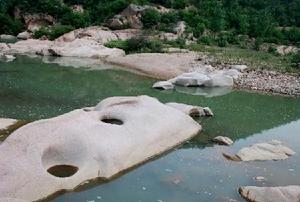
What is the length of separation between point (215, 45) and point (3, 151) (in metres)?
42.2

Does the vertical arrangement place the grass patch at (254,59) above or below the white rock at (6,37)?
above

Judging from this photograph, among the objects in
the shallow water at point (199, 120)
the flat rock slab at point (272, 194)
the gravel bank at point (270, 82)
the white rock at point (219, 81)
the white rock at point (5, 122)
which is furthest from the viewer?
the white rock at point (219, 81)

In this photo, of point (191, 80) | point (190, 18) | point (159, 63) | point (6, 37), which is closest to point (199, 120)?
point (191, 80)

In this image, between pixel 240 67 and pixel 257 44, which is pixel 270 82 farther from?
pixel 257 44

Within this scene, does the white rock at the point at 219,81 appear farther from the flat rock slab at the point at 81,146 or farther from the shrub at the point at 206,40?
the shrub at the point at 206,40

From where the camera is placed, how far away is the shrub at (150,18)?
5956 cm

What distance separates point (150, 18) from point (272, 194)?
47180mm

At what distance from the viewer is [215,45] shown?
180ft

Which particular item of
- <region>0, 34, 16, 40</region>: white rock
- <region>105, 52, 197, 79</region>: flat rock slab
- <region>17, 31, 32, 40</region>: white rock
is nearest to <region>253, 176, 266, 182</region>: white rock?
<region>105, 52, 197, 79</region>: flat rock slab

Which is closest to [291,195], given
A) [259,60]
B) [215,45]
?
[259,60]

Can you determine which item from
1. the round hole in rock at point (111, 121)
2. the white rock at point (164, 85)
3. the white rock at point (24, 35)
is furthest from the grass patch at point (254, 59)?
the round hole in rock at point (111, 121)

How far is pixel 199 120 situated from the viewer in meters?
23.0

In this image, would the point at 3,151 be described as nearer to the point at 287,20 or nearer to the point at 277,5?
the point at 287,20

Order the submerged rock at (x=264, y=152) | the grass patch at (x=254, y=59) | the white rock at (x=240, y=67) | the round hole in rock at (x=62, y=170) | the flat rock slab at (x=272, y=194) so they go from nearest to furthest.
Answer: the flat rock slab at (x=272, y=194) → the round hole in rock at (x=62, y=170) → the submerged rock at (x=264, y=152) → the white rock at (x=240, y=67) → the grass patch at (x=254, y=59)
